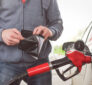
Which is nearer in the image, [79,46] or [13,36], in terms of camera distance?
[79,46]

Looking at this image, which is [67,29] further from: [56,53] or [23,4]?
[23,4]

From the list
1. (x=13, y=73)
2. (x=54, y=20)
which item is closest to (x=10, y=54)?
(x=13, y=73)

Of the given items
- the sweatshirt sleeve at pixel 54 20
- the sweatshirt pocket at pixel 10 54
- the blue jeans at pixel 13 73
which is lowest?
the blue jeans at pixel 13 73

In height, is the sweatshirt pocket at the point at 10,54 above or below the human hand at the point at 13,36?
below

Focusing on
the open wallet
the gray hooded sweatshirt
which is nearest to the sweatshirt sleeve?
the gray hooded sweatshirt

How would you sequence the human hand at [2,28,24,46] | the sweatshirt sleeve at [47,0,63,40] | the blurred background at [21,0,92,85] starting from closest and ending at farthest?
the human hand at [2,28,24,46]
the sweatshirt sleeve at [47,0,63,40]
the blurred background at [21,0,92,85]

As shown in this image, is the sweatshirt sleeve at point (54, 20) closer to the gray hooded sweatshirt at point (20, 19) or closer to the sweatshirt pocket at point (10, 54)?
the gray hooded sweatshirt at point (20, 19)

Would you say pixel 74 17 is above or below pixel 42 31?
below

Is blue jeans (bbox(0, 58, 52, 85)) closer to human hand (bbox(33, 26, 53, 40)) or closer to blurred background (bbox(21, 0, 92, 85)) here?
human hand (bbox(33, 26, 53, 40))

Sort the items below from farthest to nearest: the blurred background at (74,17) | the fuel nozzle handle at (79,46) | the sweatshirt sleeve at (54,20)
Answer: the blurred background at (74,17) < the sweatshirt sleeve at (54,20) < the fuel nozzle handle at (79,46)

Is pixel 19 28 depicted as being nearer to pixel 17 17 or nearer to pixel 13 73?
pixel 17 17

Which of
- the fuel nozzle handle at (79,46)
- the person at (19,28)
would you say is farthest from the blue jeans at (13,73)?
the fuel nozzle handle at (79,46)

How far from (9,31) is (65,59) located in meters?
0.19

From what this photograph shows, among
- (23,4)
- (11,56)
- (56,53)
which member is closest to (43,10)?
(23,4)
